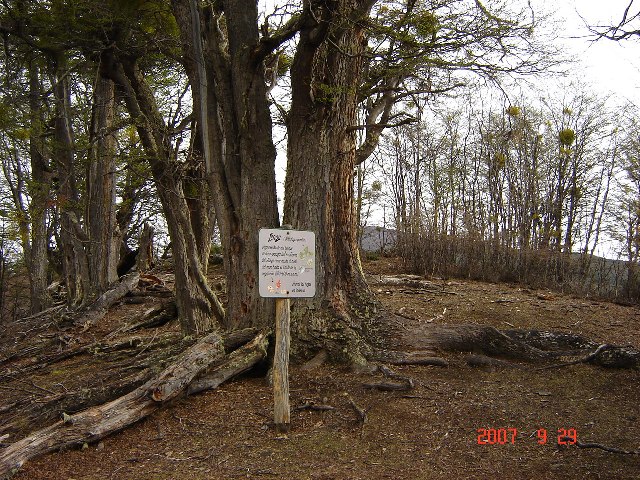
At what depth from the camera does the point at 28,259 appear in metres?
17.8

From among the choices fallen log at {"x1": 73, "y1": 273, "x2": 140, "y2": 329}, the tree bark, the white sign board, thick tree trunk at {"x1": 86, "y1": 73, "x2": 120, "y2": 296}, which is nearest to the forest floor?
the white sign board

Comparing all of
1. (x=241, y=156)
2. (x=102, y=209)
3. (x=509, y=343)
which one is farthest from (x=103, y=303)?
(x=509, y=343)

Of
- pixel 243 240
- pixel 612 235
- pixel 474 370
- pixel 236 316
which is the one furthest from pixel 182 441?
pixel 612 235

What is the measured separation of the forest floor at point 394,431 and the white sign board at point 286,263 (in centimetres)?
120

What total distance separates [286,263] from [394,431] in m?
1.69

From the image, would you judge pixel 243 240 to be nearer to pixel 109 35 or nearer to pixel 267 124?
pixel 267 124

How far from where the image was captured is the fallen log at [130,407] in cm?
431

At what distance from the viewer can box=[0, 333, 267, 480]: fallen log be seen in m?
4.31

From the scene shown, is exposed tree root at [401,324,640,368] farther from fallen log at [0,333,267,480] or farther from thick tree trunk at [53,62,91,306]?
thick tree trunk at [53,62,91,306]

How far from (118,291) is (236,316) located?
6.44 meters

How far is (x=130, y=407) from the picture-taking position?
16.1 feet

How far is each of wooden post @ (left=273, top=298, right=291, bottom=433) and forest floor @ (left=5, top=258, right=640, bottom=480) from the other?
125 millimetres
